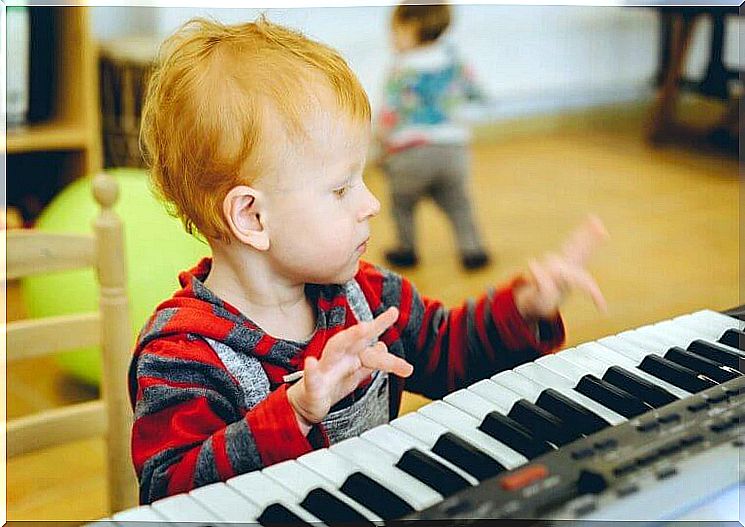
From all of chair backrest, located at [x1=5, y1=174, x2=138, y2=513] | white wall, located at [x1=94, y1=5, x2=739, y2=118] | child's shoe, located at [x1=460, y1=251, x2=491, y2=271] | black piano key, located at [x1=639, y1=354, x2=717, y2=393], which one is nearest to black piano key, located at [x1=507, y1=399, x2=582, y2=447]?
black piano key, located at [x1=639, y1=354, x2=717, y2=393]

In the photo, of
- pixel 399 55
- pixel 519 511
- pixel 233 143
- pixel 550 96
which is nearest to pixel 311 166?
pixel 233 143

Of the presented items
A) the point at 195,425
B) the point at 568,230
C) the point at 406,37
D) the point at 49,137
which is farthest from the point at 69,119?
the point at 195,425

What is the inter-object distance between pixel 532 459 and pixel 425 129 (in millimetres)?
Result: 2180

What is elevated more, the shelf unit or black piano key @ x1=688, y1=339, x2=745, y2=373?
black piano key @ x1=688, y1=339, x2=745, y2=373

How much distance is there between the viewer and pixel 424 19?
9.36ft

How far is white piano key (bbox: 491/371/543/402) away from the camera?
76 cm

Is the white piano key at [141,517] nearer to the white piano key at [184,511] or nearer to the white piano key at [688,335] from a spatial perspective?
the white piano key at [184,511]

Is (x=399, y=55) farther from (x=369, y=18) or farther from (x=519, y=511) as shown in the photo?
(x=519, y=511)

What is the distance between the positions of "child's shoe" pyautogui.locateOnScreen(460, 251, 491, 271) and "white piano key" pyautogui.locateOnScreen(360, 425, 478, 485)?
6.88 feet

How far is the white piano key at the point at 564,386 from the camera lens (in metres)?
0.73

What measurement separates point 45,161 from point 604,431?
2.38m

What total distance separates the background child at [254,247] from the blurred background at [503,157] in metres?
0.15

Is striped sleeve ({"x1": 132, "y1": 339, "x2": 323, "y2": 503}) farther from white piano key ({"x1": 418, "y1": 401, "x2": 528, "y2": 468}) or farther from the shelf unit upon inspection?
the shelf unit

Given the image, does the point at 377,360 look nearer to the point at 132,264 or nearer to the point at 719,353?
the point at 719,353
